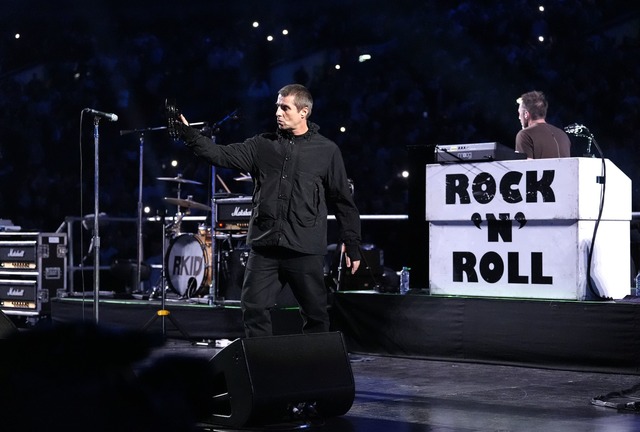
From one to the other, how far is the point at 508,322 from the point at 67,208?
8.88 meters

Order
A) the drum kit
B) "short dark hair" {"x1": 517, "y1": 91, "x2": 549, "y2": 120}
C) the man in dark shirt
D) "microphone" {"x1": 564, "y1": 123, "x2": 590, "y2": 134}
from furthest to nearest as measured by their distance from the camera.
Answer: the drum kit < "short dark hair" {"x1": 517, "y1": 91, "x2": 549, "y2": 120} < the man in dark shirt < "microphone" {"x1": 564, "y1": 123, "x2": 590, "y2": 134}

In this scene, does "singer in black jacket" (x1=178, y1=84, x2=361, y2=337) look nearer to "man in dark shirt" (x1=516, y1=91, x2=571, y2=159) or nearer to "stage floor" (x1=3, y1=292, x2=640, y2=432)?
"stage floor" (x1=3, y1=292, x2=640, y2=432)

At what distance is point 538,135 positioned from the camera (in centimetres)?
685

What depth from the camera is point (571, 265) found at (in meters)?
6.30

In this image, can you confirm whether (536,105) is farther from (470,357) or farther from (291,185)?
(291,185)

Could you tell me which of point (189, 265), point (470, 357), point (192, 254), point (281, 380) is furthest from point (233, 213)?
point (281, 380)

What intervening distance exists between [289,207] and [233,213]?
3.81 metres

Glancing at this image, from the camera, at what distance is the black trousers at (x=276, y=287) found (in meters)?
4.69

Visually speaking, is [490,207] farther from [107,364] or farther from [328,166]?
[107,364]

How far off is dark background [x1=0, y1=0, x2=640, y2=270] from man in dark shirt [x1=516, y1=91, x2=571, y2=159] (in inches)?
223

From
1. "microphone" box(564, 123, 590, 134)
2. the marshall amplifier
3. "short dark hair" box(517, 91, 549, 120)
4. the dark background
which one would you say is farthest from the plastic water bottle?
the dark background

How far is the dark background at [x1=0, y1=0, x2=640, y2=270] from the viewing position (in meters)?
12.9

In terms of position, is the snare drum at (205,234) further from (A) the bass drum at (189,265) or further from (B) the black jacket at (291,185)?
(B) the black jacket at (291,185)

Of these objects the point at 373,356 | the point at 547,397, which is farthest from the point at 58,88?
the point at 547,397
